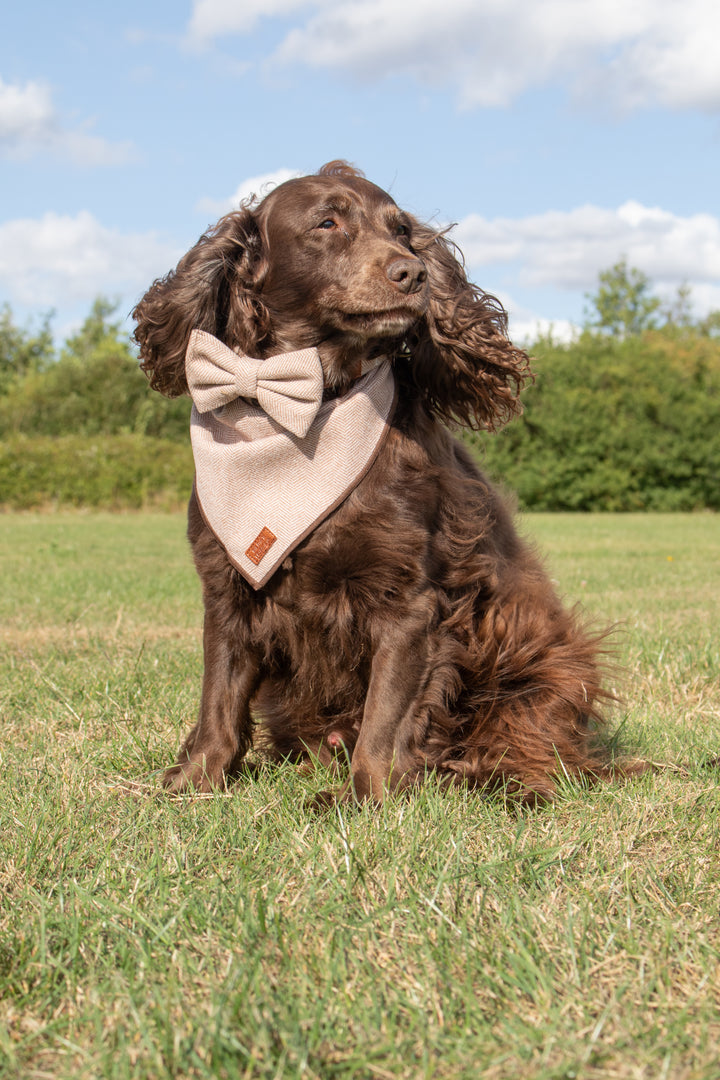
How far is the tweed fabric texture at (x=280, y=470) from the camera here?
7.91ft

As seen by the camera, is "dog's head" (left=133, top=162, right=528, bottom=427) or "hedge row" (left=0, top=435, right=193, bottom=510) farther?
→ "hedge row" (left=0, top=435, right=193, bottom=510)

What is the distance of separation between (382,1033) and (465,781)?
1.23 m

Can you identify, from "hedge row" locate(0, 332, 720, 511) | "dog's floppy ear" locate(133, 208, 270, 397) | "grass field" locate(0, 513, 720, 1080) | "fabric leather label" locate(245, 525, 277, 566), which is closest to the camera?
"grass field" locate(0, 513, 720, 1080)

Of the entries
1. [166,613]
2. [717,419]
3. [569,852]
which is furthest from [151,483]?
[569,852]

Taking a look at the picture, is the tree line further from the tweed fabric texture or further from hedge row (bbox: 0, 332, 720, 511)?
the tweed fabric texture

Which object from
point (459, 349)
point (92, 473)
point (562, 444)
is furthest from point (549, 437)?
point (459, 349)

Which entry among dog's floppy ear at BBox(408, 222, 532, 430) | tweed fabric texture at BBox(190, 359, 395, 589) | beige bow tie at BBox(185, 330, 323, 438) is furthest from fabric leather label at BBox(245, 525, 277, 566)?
dog's floppy ear at BBox(408, 222, 532, 430)

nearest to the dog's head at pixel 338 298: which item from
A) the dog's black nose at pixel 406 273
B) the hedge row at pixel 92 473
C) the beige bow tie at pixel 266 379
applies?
the dog's black nose at pixel 406 273

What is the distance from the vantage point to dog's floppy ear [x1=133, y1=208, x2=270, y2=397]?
2.62m

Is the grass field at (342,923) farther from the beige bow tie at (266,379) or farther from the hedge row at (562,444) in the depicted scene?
the hedge row at (562,444)

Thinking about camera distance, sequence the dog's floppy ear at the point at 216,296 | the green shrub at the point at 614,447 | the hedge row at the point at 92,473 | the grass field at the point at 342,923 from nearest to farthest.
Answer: the grass field at the point at 342,923
the dog's floppy ear at the point at 216,296
the hedge row at the point at 92,473
the green shrub at the point at 614,447

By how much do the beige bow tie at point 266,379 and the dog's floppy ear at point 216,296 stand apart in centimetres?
12

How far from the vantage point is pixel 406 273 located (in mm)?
2418

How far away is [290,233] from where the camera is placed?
8.47 feet
